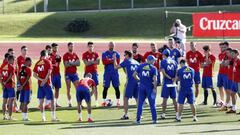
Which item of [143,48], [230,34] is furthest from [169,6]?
[230,34]

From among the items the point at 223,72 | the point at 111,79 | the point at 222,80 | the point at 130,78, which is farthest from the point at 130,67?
the point at 222,80

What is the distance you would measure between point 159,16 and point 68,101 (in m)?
47.2

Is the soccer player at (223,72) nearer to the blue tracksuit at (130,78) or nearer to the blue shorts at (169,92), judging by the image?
the blue shorts at (169,92)

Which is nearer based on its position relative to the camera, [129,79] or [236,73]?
[129,79]

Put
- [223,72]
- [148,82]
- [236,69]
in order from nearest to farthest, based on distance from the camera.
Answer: [148,82] < [236,69] < [223,72]

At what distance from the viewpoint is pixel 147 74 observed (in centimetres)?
2062

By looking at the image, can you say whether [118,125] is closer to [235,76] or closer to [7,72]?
[7,72]

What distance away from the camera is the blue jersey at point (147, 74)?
20625 mm

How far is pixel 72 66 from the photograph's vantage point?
25.5m

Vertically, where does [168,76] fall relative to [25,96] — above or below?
above

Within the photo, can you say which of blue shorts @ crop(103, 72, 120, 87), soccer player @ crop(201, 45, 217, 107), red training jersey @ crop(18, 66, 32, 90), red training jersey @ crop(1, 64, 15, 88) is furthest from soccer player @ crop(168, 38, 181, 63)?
red training jersey @ crop(1, 64, 15, 88)

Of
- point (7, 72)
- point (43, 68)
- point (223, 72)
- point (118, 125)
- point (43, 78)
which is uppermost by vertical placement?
point (43, 68)

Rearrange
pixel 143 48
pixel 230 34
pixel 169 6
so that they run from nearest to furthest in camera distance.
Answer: pixel 230 34, pixel 143 48, pixel 169 6

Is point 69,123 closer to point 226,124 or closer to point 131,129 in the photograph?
point 131,129
